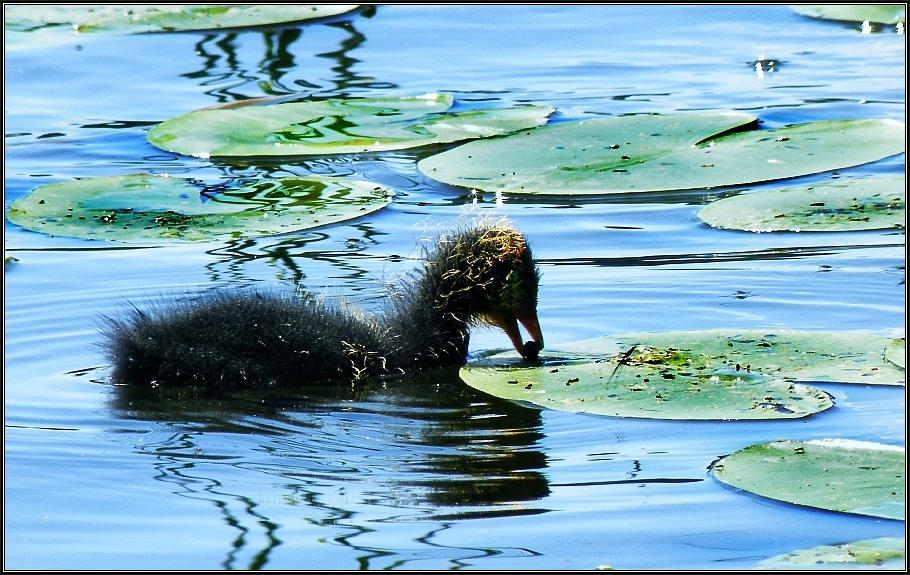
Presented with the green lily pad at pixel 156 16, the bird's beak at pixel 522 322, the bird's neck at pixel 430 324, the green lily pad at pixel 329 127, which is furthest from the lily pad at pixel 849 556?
the green lily pad at pixel 156 16

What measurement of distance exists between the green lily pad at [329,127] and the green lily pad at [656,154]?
0.58m

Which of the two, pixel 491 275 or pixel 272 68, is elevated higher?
pixel 272 68

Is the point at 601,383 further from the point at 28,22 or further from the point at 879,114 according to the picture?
the point at 28,22

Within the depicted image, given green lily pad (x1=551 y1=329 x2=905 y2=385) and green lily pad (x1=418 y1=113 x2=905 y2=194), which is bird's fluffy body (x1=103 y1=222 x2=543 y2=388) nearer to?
green lily pad (x1=551 y1=329 x2=905 y2=385)

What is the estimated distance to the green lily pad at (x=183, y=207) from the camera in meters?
8.60

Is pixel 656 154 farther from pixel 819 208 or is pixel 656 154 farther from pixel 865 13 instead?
pixel 865 13

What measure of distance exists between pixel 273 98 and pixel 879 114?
5.11 metres

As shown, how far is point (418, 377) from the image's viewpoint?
6.96 meters

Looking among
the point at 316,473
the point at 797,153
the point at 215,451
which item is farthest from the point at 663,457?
the point at 797,153

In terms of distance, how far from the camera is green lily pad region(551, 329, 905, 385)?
6086 mm

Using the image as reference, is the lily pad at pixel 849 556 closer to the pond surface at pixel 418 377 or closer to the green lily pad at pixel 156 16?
the pond surface at pixel 418 377

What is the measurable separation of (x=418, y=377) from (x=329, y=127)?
456 cm

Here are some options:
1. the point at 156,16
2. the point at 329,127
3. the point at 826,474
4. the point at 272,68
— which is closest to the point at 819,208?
the point at 826,474

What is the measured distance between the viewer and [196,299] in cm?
682
